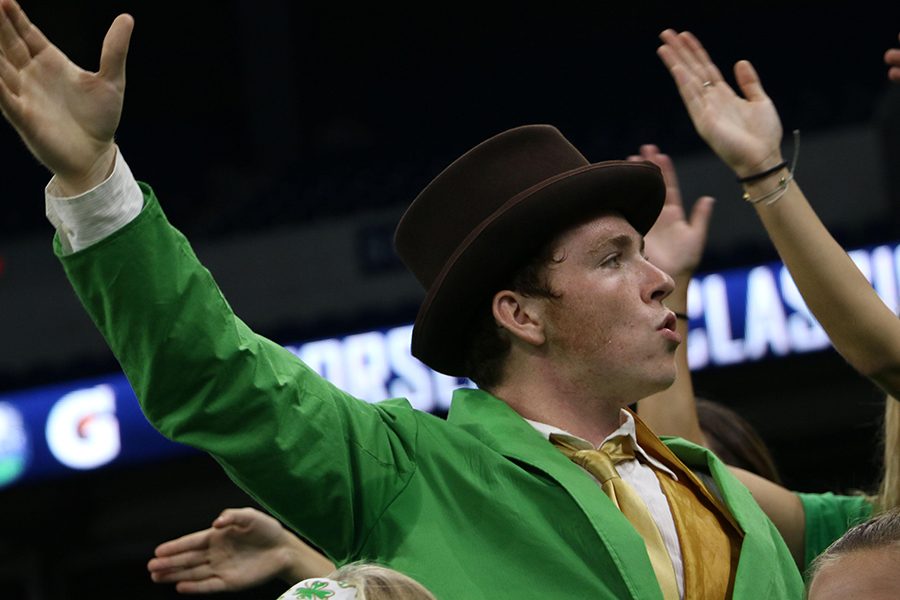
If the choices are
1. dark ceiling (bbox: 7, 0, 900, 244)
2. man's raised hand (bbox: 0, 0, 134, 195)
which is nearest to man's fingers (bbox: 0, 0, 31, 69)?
man's raised hand (bbox: 0, 0, 134, 195)

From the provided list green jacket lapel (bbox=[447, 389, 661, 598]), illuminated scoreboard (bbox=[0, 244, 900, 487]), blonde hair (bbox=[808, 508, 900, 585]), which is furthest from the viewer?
illuminated scoreboard (bbox=[0, 244, 900, 487])

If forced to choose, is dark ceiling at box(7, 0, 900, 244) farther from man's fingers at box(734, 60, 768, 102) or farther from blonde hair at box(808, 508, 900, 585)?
blonde hair at box(808, 508, 900, 585)

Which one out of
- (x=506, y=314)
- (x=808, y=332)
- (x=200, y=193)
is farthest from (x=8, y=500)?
(x=506, y=314)

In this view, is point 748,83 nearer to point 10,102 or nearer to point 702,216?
point 702,216

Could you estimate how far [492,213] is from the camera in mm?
2057

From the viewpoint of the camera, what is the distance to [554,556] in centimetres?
186

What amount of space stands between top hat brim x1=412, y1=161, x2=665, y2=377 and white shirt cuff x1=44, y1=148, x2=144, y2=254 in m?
0.50

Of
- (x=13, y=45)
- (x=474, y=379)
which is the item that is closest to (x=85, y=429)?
(x=474, y=379)

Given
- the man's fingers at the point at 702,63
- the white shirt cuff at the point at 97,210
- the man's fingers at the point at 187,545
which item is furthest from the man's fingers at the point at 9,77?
the man's fingers at the point at 702,63

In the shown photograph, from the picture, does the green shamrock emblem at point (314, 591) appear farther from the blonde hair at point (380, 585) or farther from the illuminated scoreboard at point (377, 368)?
the illuminated scoreboard at point (377, 368)

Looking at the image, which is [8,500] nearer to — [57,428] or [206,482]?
[57,428]

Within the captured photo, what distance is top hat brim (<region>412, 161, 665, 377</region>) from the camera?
2.02m

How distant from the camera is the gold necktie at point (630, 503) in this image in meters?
1.91

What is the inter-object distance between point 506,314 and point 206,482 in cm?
479
